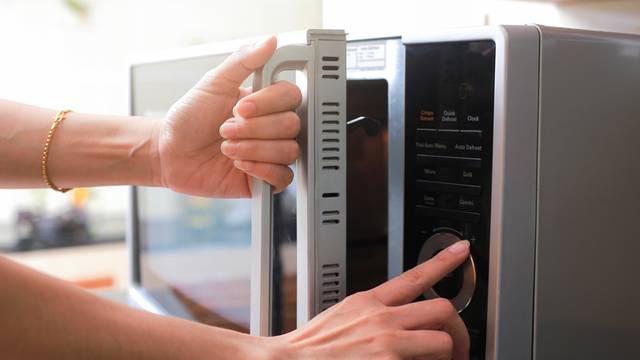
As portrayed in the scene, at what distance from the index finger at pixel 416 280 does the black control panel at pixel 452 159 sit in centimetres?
2

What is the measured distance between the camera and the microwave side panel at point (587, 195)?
1.87 ft

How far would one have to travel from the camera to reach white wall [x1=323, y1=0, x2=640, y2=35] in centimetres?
79

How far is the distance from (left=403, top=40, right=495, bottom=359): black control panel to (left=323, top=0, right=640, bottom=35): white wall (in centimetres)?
5

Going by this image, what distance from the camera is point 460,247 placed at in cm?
59

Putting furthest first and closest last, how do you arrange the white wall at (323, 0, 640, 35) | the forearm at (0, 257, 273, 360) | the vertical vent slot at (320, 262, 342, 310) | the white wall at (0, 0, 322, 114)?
the white wall at (0, 0, 322, 114) < the white wall at (323, 0, 640, 35) < the vertical vent slot at (320, 262, 342, 310) < the forearm at (0, 257, 273, 360)

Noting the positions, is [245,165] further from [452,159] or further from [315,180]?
[452,159]

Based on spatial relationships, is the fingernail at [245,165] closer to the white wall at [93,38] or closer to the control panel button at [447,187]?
the control panel button at [447,187]

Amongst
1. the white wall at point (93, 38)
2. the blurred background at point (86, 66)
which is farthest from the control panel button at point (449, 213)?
the white wall at point (93, 38)

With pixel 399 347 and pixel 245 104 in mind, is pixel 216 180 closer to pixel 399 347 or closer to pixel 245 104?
pixel 245 104

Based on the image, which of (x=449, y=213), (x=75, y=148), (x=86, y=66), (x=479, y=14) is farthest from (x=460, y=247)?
(x=86, y=66)

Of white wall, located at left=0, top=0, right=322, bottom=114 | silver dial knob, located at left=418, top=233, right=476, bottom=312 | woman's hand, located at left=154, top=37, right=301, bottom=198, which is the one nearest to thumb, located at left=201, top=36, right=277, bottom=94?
woman's hand, located at left=154, top=37, right=301, bottom=198

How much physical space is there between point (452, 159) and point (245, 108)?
0.19 metres

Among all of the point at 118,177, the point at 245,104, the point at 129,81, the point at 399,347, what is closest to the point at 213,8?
the point at 129,81

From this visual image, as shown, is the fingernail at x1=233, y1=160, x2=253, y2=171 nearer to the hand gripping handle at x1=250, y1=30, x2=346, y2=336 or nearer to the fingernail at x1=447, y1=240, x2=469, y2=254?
the hand gripping handle at x1=250, y1=30, x2=346, y2=336
